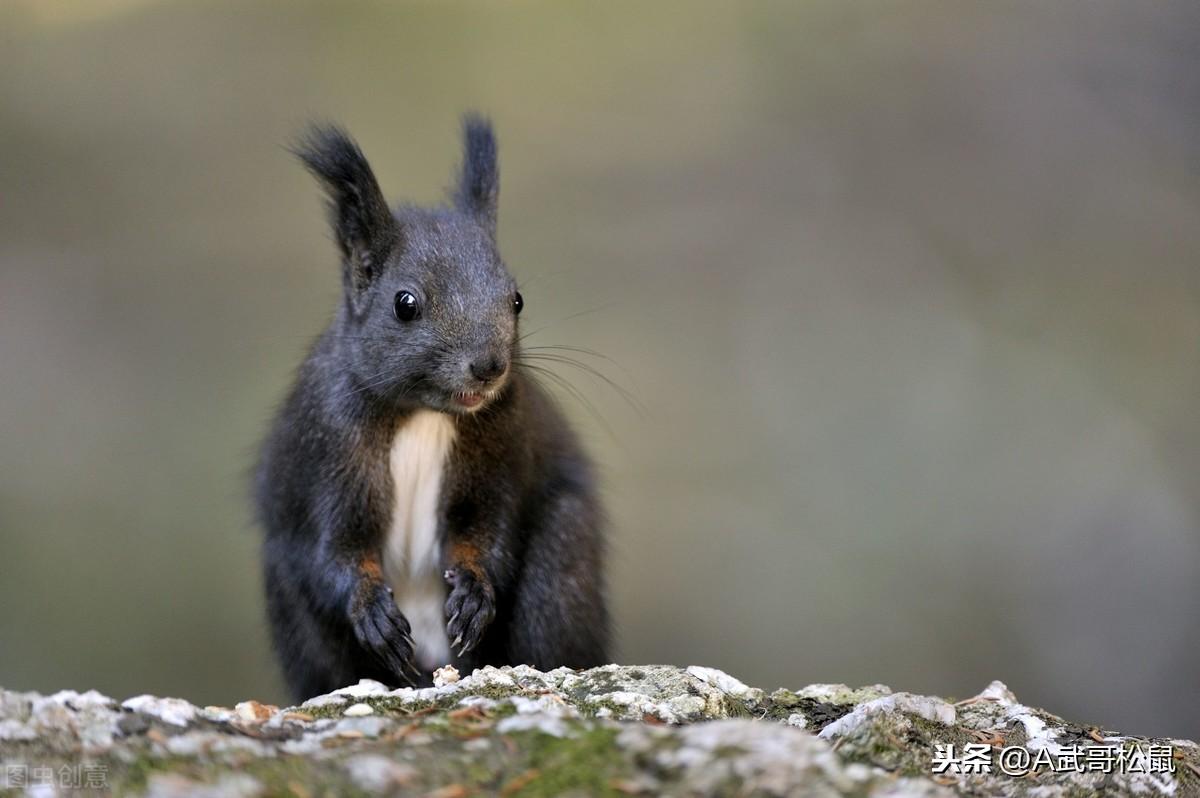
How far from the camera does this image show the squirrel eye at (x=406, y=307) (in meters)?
2.81

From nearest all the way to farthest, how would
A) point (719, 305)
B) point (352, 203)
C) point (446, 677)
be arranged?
point (446, 677) < point (352, 203) < point (719, 305)

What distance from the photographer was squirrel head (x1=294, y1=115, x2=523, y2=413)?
2.74 metres

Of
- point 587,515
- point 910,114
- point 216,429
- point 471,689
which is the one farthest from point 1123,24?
point 471,689

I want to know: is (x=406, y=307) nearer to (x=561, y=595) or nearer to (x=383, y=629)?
(x=383, y=629)

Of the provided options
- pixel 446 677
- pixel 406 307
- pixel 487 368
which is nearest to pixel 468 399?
pixel 487 368

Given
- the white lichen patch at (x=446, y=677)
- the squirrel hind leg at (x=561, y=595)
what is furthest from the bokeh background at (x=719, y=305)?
the white lichen patch at (x=446, y=677)

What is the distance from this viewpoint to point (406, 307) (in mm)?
2812

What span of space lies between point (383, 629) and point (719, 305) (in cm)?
311

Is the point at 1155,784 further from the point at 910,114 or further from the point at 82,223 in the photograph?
the point at 82,223

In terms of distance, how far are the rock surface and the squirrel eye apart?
930mm

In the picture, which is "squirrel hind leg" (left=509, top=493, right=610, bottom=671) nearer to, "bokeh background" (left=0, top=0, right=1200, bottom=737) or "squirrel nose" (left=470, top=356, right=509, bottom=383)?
"squirrel nose" (left=470, top=356, right=509, bottom=383)

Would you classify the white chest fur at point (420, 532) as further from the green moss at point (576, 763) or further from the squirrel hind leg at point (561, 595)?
the green moss at point (576, 763)

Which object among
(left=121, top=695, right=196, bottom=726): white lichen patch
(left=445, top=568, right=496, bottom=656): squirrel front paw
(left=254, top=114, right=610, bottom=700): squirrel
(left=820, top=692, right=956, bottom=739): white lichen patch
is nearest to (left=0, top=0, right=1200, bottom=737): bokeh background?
(left=254, top=114, right=610, bottom=700): squirrel

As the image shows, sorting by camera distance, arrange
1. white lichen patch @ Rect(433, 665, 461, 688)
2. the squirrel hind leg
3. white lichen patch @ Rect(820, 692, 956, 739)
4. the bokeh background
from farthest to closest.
→ 1. the bokeh background
2. the squirrel hind leg
3. white lichen patch @ Rect(433, 665, 461, 688)
4. white lichen patch @ Rect(820, 692, 956, 739)
